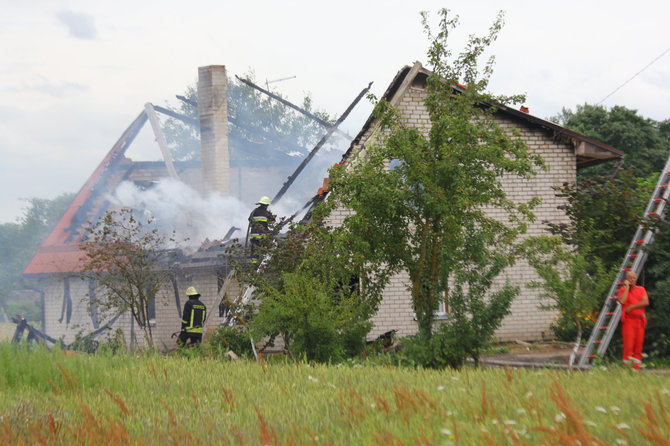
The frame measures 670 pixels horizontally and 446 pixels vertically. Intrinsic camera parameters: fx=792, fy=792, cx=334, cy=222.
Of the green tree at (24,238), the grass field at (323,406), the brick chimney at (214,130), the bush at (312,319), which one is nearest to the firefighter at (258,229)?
the bush at (312,319)

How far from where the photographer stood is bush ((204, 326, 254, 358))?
14.4 metres

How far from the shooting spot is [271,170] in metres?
34.2

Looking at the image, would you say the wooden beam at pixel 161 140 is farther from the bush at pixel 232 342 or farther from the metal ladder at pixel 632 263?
the metal ladder at pixel 632 263

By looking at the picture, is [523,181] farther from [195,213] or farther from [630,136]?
[630,136]

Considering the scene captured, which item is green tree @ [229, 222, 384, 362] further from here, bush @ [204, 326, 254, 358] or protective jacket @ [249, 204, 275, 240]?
protective jacket @ [249, 204, 275, 240]

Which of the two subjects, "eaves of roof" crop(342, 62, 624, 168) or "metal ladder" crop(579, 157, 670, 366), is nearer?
"metal ladder" crop(579, 157, 670, 366)

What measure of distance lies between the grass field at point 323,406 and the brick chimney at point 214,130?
18.9 meters

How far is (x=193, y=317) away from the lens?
55.5 ft

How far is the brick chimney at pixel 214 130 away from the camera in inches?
1078

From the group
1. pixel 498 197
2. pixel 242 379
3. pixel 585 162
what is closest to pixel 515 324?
pixel 585 162

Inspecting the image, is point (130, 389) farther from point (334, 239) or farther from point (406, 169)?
point (406, 169)

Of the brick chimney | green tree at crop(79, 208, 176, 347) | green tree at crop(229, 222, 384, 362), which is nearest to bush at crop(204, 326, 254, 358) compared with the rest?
green tree at crop(229, 222, 384, 362)

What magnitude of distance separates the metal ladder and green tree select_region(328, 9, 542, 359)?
187 centimetres

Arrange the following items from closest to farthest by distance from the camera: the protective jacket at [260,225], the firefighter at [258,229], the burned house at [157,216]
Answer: the firefighter at [258,229], the protective jacket at [260,225], the burned house at [157,216]
